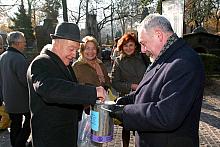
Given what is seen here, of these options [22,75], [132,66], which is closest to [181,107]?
[132,66]

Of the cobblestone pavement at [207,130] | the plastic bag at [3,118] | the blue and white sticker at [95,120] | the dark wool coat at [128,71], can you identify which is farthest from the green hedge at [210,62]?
the blue and white sticker at [95,120]

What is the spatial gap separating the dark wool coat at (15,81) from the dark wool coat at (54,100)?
193cm

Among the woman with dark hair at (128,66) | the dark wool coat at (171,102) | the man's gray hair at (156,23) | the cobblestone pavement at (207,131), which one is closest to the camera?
the dark wool coat at (171,102)

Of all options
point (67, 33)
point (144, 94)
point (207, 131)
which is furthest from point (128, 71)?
point (207, 131)

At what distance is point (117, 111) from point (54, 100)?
19.1 inches

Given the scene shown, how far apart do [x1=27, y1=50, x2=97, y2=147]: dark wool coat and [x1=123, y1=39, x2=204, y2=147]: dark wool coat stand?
1.39ft

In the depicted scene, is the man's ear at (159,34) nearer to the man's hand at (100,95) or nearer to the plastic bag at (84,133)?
the man's hand at (100,95)

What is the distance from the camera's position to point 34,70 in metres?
2.37

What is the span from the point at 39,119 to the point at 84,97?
0.48 m

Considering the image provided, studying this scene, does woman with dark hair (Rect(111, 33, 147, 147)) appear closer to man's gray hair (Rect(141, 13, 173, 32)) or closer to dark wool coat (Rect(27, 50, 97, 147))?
dark wool coat (Rect(27, 50, 97, 147))

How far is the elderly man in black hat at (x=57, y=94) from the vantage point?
2236mm

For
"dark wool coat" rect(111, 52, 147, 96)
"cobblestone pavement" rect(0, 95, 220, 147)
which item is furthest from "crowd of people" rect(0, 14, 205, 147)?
"cobblestone pavement" rect(0, 95, 220, 147)

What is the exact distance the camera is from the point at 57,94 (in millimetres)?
2199

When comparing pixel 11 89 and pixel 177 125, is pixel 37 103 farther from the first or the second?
pixel 11 89
